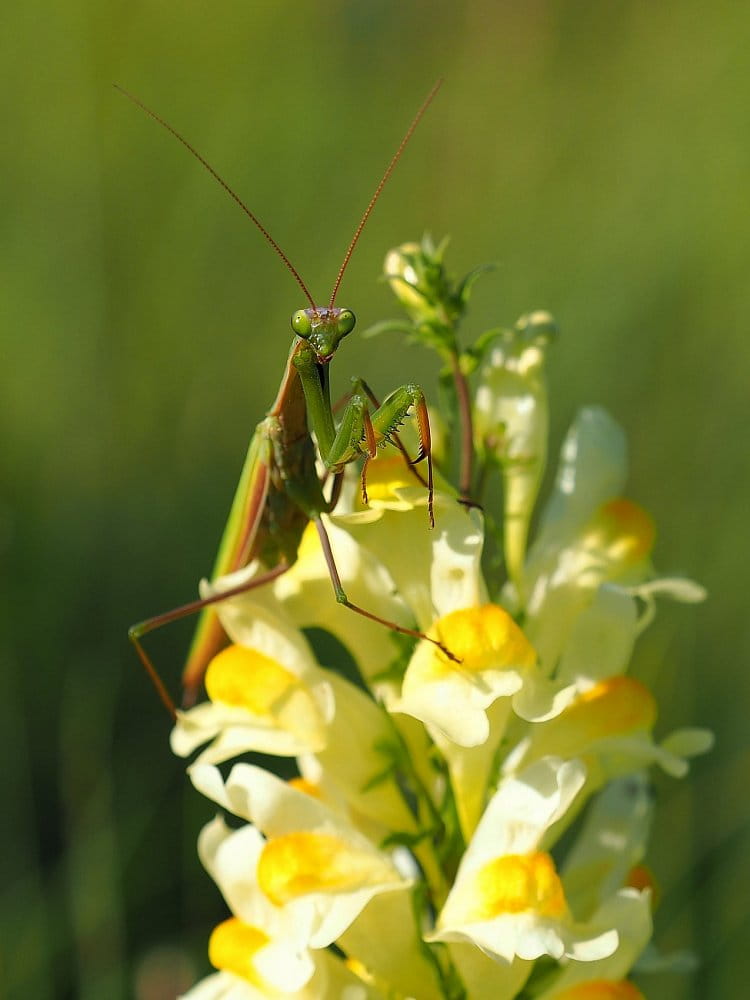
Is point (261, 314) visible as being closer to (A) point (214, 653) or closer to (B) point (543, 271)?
(B) point (543, 271)

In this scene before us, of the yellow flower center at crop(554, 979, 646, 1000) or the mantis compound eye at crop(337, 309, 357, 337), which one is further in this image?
the mantis compound eye at crop(337, 309, 357, 337)

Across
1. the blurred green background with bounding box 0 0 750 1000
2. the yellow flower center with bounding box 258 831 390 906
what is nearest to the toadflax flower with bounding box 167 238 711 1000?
the yellow flower center with bounding box 258 831 390 906

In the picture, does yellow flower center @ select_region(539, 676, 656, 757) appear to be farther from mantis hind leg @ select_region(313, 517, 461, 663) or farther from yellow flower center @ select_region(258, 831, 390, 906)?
yellow flower center @ select_region(258, 831, 390, 906)

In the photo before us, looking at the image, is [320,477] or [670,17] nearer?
[320,477]

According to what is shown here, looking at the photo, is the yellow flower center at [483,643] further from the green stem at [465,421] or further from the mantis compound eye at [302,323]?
the mantis compound eye at [302,323]

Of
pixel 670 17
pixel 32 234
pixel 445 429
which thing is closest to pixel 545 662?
pixel 445 429

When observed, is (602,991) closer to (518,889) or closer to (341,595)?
(518,889)
